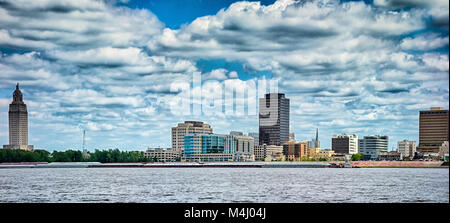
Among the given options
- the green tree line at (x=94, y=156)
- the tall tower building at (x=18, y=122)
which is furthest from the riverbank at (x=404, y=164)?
the tall tower building at (x=18, y=122)

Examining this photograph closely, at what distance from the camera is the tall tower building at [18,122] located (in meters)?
135

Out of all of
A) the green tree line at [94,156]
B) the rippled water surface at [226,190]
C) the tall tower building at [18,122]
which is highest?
the tall tower building at [18,122]

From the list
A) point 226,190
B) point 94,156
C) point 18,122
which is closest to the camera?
point 226,190

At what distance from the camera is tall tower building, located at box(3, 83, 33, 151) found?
13538 centimetres

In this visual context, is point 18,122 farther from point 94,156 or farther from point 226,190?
point 226,190

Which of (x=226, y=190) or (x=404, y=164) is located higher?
(x=226, y=190)

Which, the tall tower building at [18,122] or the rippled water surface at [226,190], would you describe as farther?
the tall tower building at [18,122]

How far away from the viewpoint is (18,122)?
14025cm

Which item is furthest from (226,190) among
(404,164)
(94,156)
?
(94,156)

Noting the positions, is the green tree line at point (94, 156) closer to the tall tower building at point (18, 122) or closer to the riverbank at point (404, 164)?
the tall tower building at point (18, 122)

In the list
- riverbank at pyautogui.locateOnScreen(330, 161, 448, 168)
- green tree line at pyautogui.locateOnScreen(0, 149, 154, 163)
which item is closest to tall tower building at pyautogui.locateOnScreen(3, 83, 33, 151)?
green tree line at pyautogui.locateOnScreen(0, 149, 154, 163)
